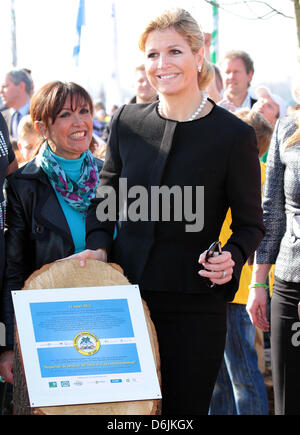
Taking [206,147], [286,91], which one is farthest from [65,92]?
[286,91]

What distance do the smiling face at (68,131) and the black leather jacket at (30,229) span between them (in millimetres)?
322

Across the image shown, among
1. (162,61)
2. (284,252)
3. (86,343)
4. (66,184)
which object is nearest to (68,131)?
(66,184)

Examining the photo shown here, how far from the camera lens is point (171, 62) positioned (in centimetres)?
250

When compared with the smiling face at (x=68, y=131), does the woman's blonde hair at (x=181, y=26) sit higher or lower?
higher

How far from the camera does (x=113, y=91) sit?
12742 millimetres

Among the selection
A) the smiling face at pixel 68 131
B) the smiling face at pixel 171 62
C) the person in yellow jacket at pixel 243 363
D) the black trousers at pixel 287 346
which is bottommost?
the person in yellow jacket at pixel 243 363

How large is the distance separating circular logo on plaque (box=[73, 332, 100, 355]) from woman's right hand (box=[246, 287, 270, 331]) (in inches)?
41.0

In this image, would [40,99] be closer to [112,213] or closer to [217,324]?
[112,213]

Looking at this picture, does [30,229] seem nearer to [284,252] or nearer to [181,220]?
[181,220]

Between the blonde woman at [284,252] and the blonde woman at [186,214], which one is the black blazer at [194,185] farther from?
the blonde woman at [284,252]

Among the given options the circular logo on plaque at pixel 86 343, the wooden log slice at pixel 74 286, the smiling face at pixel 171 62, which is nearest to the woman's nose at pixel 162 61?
the smiling face at pixel 171 62

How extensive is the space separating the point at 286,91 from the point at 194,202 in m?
68.0

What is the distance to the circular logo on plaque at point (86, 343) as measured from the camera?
7.34 feet

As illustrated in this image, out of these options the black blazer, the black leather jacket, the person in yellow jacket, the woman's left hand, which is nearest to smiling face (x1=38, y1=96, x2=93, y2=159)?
the black leather jacket
